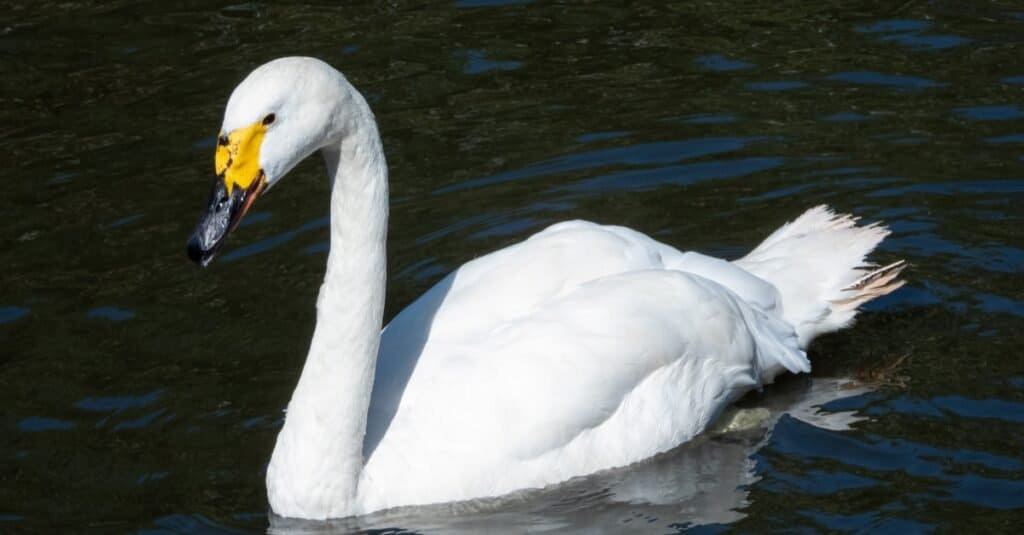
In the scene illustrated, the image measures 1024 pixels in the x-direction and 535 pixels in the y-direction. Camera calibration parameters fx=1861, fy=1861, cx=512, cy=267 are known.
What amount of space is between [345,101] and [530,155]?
4.19 meters

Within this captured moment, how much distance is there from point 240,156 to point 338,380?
1.16 meters

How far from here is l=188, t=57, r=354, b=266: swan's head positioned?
6691 millimetres

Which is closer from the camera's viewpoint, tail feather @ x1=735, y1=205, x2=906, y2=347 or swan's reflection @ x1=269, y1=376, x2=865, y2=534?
swan's reflection @ x1=269, y1=376, x2=865, y2=534

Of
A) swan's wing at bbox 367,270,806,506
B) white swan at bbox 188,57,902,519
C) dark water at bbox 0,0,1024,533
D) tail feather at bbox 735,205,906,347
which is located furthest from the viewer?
tail feather at bbox 735,205,906,347

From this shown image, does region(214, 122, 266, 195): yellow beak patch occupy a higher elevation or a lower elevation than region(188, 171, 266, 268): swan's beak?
higher

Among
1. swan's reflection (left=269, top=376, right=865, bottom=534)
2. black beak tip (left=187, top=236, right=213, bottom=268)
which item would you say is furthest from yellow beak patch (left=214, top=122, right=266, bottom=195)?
swan's reflection (left=269, top=376, right=865, bottom=534)

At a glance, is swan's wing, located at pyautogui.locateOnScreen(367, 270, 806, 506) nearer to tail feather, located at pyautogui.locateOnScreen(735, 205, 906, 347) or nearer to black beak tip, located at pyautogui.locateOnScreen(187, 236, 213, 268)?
tail feather, located at pyautogui.locateOnScreen(735, 205, 906, 347)

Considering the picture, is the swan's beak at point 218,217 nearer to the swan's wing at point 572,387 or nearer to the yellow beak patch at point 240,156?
the yellow beak patch at point 240,156

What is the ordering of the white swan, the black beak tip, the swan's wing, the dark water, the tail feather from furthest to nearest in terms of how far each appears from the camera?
1. the tail feather
2. the dark water
3. the swan's wing
4. the white swan
5. the black beak tip

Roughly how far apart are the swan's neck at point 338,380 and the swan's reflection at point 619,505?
0.14 m

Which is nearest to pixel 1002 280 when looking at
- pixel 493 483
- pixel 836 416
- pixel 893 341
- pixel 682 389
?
pixel 893 341

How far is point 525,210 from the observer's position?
1050 centimetres

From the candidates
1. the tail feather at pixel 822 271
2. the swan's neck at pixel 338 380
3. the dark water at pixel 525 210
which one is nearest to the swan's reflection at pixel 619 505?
the dark water at pixel 525 210

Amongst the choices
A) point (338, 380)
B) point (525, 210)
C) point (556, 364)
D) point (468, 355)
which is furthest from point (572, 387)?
point (525, 210)
